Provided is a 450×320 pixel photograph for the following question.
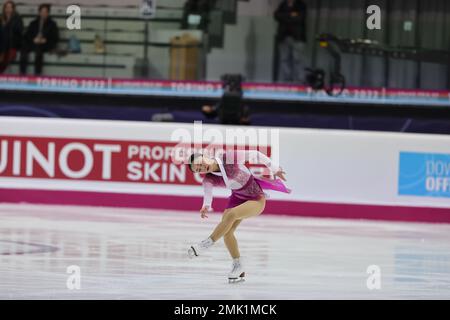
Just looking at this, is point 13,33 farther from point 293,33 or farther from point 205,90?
point 293,33

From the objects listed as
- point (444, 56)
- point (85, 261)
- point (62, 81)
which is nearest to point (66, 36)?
point (62, 81)

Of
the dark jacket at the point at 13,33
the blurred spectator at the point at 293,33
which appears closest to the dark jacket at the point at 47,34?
the dark jacket at the point at 13,33

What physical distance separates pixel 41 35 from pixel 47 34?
102 millimetres

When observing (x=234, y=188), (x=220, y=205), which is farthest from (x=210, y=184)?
(x=220, y=205)

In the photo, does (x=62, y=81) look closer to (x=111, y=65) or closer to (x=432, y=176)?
(x=111, y=65)

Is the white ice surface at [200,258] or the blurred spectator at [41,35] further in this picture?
the blurred spectator at [41,35]

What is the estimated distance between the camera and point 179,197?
16578 mm

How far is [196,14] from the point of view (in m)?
18.6

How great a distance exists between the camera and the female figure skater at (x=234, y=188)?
995 centimetres

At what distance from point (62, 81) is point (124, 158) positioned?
2.91m

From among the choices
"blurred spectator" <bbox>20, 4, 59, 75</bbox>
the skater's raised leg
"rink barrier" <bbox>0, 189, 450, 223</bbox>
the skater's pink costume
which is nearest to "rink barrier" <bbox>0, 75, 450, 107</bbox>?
"blurred spectator" <bbox>20, 4, 59, 75</bbox>

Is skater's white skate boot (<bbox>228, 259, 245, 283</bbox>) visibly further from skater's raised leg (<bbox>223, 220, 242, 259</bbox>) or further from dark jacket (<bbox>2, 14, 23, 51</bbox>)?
dark jacket (<bbox>2, 14, 23, 51</bbox>)

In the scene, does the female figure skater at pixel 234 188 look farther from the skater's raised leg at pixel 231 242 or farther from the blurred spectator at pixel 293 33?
the blurred spectator at pixel 293 33

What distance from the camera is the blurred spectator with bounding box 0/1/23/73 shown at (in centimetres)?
1867
